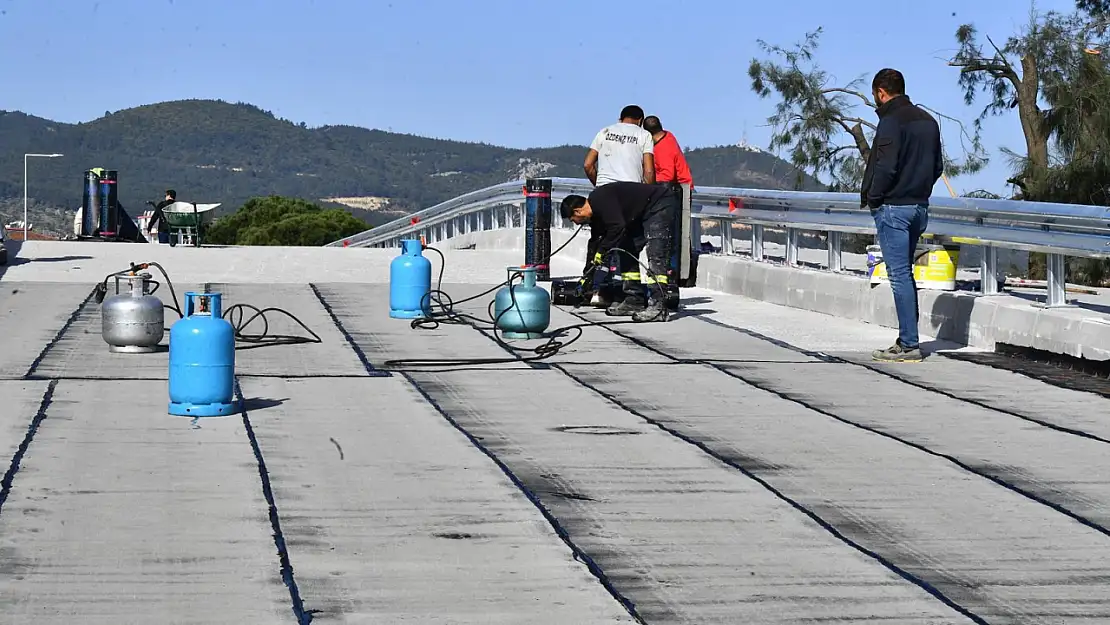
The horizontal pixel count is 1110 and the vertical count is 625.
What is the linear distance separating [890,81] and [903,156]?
0.62 m

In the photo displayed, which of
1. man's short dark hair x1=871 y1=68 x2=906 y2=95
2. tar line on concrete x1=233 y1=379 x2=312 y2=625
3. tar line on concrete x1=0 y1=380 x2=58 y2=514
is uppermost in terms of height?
man's short dark hair x1=871 y1=68 x2=906 y2=95

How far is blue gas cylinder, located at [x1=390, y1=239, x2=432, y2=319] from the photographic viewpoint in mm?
14445

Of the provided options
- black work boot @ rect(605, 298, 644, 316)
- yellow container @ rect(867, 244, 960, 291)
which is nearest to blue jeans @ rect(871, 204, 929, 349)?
yellow container @ rect(867, 244, 960, 291)

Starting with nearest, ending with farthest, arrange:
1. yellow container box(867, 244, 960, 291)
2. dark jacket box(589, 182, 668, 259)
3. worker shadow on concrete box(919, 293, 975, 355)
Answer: worker shadow on concrete box(919, 293, 975, 355)
yellow container box(867, 244, 960, 291)
dark jacket box(589, 182, 668, 259)

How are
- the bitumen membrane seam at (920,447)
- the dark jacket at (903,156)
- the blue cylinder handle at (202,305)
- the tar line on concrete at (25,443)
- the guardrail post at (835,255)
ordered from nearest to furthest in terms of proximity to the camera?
1. the bitumen membrane seam at (920,447)
2. the tar line on concrete at (25,443)
3. the blue cylinder handle at (202,305)
4. the dark jacket at (903,156)
5. the guardrail post at (835,255)

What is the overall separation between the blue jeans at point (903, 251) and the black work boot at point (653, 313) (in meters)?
2.92

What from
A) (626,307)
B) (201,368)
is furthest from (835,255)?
(201,368)

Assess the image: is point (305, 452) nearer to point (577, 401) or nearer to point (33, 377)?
point (577, 401)

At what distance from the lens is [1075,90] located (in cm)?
2869

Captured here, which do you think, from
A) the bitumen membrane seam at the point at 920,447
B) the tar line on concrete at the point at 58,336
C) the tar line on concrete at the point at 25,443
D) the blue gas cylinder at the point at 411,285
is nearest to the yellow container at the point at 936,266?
the bitumen membrane seam at the point at 920,447

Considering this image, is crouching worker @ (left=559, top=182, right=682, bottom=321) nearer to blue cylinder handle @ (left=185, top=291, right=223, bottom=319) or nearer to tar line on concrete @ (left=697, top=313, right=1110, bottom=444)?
tar line on concrete @ (left=697, top=313, right=1110, bottom=444)

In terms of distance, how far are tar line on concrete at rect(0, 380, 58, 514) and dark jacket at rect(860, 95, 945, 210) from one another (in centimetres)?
604

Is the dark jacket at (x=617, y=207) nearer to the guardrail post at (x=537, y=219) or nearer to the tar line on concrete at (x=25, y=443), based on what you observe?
the guardrail post at (x=537, y=219)

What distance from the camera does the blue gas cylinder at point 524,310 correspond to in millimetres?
12906
